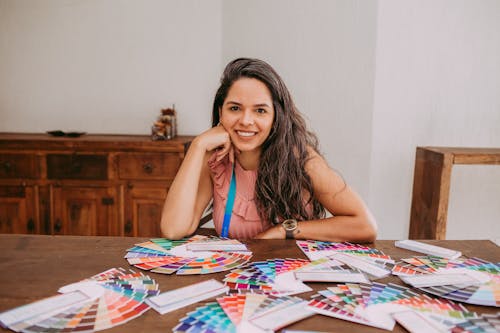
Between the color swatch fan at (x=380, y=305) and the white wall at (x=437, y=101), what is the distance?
2213 mm

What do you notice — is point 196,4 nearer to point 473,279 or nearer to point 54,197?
point 54,197

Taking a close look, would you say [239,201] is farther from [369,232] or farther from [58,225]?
[58,225]

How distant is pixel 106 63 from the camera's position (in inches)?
133

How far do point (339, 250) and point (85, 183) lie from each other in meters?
2.24

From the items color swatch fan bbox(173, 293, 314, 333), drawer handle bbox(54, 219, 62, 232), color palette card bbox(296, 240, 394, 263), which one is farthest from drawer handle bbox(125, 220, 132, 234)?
color swatch fan bbox(173, 293, 314, 333)

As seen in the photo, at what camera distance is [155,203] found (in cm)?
290

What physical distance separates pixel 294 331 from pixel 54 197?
263 centimetres

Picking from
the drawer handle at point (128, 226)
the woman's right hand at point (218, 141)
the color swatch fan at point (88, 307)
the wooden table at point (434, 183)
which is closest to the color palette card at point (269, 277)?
the color swatch fan at point (88, 307)

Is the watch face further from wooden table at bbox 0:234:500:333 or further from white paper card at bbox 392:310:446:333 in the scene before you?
white paper card at bbox 392:310:446:333

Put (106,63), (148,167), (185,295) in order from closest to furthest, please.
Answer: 1. (185,295)
2. (148,167)
3. (106,63)

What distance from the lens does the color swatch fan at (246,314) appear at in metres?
0.73

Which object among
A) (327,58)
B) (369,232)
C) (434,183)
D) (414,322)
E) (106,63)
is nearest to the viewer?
(414,322)

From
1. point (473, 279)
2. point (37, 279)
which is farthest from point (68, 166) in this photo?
point (473, 279)

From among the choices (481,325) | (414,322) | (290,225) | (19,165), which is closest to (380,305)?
(414,322)
